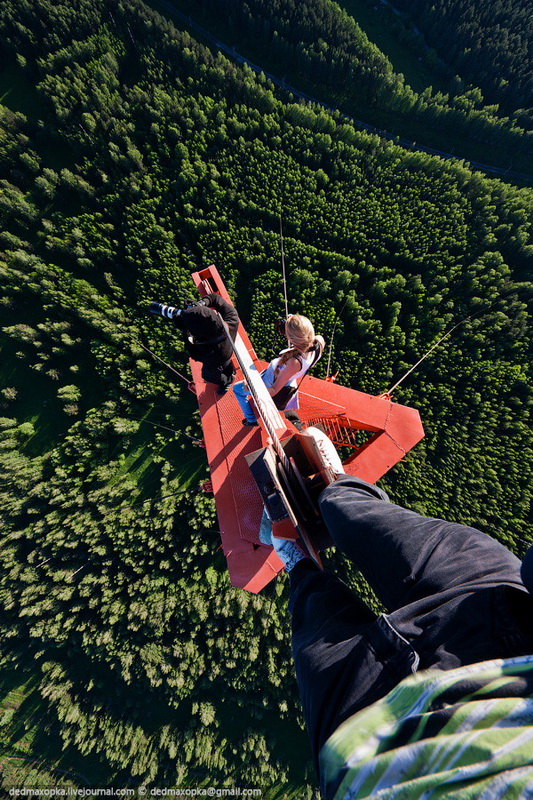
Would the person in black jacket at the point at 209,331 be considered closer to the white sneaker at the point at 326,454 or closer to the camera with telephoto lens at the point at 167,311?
the camera with telephoto lens at the point at 167,311

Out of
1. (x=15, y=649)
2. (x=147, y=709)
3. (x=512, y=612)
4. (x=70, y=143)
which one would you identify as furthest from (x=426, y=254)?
(x=15, y=649)

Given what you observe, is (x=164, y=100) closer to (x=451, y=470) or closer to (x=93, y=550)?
(x=93, y=550)

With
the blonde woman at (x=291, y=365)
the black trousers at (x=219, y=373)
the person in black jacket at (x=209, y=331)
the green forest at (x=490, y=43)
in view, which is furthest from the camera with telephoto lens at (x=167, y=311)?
the green forest at (x=490, y=43)

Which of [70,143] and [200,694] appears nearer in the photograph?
[200,694]

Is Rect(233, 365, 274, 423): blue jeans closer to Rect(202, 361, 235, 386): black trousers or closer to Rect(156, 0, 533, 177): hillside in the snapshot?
Rect(202, 361, 235, 386): black trousers

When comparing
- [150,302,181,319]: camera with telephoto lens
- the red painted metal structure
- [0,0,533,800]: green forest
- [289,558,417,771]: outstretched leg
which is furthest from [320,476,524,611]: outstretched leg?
[0,0,533,800]: green forest

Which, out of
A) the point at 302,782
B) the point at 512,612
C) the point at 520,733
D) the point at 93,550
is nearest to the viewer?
the point at 520,733
